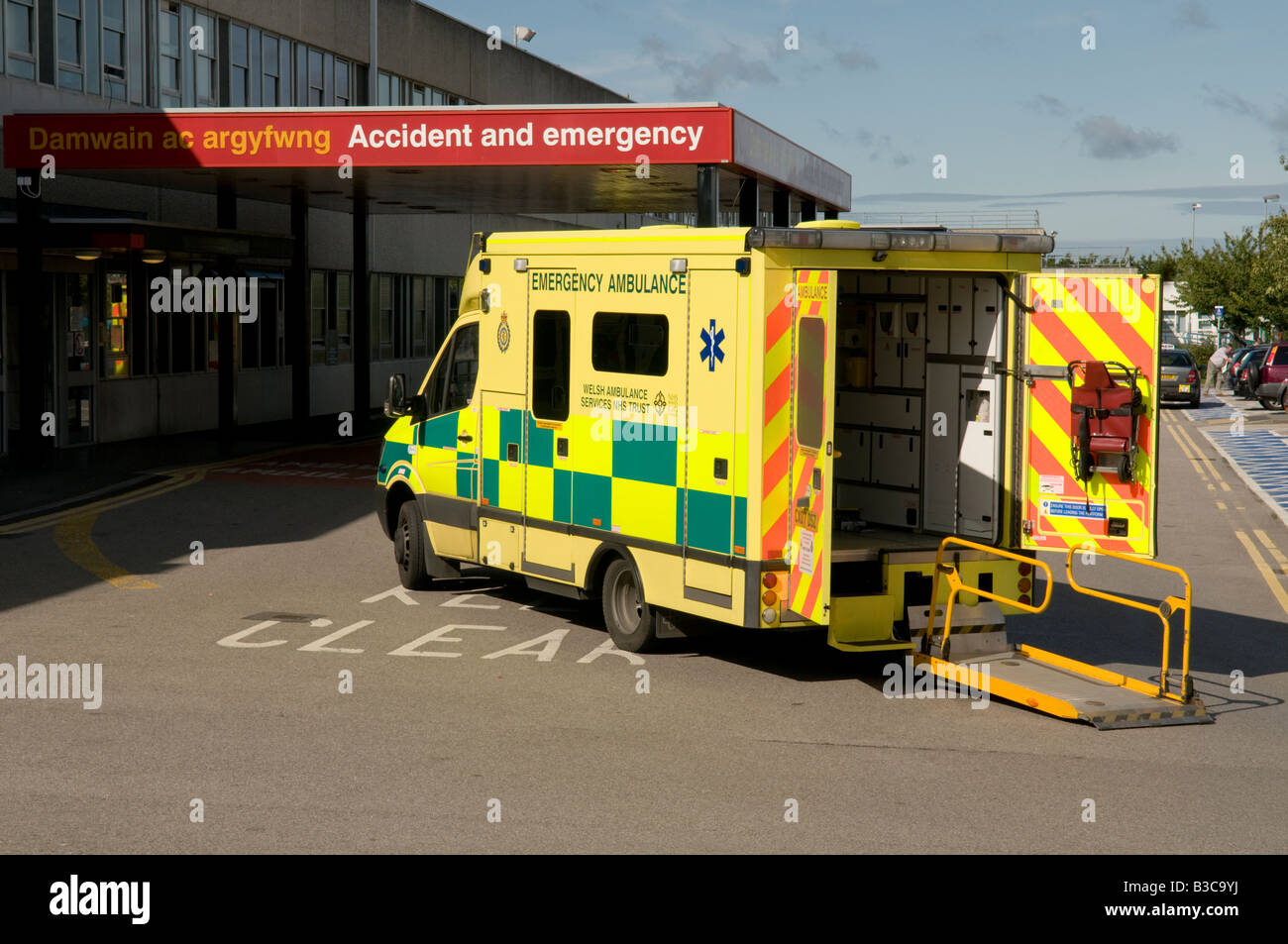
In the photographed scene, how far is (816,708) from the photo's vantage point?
31.6 ft

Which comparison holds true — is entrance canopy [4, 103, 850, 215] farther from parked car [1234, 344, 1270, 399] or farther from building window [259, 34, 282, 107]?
parked car [1234, 344, 1270, 399]

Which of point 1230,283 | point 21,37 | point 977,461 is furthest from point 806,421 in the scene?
point 1230,283

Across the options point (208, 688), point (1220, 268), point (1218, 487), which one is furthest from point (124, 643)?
point (1220, 268)

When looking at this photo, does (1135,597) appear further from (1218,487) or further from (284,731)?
(1218,487)

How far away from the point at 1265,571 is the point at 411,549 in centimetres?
842

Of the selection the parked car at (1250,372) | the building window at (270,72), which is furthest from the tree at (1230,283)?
the building window at (270,72)

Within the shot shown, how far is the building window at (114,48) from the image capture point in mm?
26734

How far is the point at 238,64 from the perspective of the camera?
3119 cm

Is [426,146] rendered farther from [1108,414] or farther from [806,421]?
[1108,414]

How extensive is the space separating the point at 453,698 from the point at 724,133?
12.5 meters

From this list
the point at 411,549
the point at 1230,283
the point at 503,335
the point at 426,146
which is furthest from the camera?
the point at 1230,283

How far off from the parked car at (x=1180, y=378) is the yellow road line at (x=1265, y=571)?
28.1 metres

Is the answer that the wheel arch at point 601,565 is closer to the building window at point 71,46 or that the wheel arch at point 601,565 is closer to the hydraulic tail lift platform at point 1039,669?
the hydraulic tail lift platform at point 1039,669

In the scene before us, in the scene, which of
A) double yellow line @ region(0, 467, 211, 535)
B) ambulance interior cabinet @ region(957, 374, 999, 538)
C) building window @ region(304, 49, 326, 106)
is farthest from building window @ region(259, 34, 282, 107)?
ambulance interior cabinet @ region(957, 374, 999, 538)
